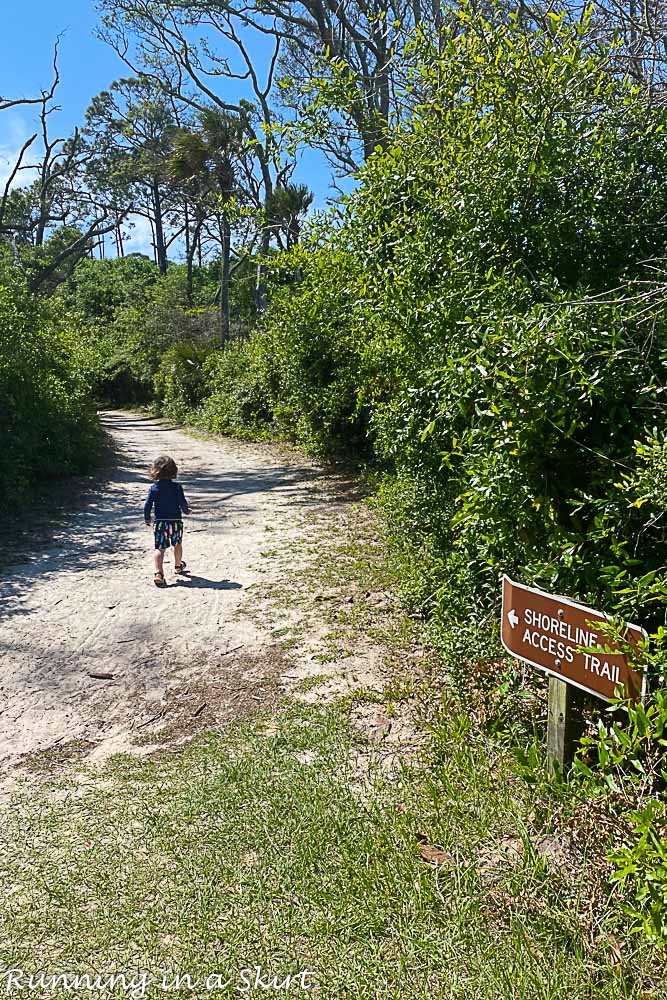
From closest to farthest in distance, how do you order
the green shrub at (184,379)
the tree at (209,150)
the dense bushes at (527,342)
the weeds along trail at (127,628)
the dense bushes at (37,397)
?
the dense bushes at (527,342) < the weeds along trail at (127,628) < the dense bushes at (37,397) < the tree at (209,150) < the green shrub at (184,379)

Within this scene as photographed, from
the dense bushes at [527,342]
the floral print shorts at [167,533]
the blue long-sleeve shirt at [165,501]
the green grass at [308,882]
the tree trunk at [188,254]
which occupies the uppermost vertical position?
the tree trunk at [188,254]

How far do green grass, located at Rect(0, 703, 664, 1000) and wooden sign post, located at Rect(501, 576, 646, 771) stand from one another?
40cm

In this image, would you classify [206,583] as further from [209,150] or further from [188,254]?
[188,254]

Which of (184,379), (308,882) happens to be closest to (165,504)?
(308,882)

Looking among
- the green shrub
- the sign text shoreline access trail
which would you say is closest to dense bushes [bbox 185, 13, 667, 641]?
the sign text shoreline access trail

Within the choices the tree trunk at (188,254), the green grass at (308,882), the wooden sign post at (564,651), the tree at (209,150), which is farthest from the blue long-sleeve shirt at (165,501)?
the tree trunk at (188,254)

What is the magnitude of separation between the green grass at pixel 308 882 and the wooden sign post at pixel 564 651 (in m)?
0.40

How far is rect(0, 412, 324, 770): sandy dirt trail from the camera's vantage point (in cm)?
439

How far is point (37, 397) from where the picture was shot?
33.6ft

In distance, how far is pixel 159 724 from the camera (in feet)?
13.9

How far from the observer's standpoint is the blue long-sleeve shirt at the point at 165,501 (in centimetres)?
690

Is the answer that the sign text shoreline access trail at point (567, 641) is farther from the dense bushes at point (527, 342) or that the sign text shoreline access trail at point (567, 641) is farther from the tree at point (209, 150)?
the tree at point (209, 150)

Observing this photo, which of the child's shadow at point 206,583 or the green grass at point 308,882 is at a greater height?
the child's shadow at point 206,583

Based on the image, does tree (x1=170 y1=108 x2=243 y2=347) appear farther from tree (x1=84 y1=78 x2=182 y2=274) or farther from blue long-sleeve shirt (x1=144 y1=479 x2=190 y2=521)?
blue long-sleeve shirt (x1=144 y1=479 x2=190 y2=521)
